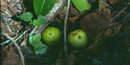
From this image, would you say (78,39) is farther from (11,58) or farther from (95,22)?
(11,58)

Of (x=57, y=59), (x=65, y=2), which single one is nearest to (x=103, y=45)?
(x=57, y=59)

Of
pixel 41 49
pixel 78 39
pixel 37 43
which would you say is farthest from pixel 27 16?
pixel 78 39

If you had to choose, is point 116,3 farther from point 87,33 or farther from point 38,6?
point 38,6

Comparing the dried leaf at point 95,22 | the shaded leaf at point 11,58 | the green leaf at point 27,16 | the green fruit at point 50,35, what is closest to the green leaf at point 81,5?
the dried leaf at point 95,22

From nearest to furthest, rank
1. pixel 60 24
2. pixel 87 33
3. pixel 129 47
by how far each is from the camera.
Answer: pixel 129 47 → pixel 87 33 → pixel 60 24

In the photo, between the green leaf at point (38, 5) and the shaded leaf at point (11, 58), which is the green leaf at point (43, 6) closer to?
the green leaf at point (38, 5)

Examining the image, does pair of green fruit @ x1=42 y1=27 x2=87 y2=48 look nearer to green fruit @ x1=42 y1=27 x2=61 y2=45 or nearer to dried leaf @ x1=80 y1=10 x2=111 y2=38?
green fruit @ x1=42 y1=27 x2=61 y2=45

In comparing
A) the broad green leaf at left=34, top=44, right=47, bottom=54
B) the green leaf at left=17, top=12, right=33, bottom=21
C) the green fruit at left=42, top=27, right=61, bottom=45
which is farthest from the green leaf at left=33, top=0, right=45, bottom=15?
the broad green leaf at left=34, top=44, right=47, bottom=54

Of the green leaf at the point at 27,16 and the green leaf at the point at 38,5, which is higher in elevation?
the green leaf at the point at 38,5
